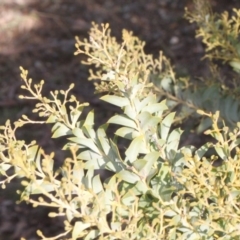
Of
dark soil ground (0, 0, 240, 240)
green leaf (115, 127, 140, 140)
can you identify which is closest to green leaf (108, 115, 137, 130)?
green leaf (115, 127, 140, 140)

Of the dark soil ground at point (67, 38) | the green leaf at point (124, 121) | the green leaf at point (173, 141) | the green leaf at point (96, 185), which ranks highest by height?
the green leaf at point (124, 121)

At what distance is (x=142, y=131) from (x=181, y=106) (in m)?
0.53

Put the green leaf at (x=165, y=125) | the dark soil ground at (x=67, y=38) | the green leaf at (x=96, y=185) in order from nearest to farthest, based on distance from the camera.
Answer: the green leaf at (x=96, y=185), the green leaf at (x=165, y=125), the dark soil ground at (x=67, y=38)

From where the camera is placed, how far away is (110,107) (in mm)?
2969

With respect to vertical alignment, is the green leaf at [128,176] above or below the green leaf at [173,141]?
below

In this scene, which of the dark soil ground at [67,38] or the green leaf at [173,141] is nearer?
the green leaf at [173,141]

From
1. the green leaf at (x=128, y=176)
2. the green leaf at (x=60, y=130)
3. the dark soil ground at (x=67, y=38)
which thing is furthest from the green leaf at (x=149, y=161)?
the dark soil ground at (x=67, y=38)

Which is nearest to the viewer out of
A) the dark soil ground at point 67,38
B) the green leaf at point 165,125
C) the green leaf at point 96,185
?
the green leaf at point 96,185

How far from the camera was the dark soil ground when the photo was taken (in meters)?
3.08

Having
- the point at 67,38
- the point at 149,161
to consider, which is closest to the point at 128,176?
the point at 149,161

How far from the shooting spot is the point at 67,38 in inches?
135

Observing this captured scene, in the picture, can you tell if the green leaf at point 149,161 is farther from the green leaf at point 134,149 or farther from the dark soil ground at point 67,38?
the dark soil ground at point 67,38

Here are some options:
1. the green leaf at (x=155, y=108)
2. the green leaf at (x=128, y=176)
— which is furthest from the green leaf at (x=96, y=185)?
the green leaf at (x=155, y=108)

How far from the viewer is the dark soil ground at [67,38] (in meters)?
3.08
